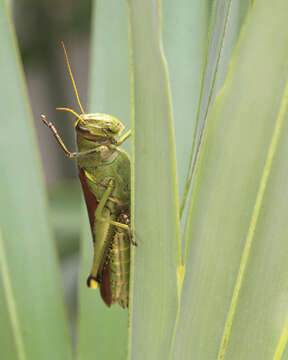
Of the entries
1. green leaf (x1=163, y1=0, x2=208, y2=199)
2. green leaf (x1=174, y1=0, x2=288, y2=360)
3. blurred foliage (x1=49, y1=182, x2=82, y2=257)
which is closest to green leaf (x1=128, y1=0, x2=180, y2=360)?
green leaf (x1=174, y1=0, x2=288, y2=360)

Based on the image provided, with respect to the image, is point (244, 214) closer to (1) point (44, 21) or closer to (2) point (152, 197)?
(2) point (152, 197)

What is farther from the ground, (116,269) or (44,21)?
(44,21)

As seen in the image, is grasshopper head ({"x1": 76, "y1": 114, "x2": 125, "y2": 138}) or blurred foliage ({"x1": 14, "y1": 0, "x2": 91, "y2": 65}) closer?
grasshopper head ({"x1": 76, "y1": 114, "x2": 125, "y2": 138})

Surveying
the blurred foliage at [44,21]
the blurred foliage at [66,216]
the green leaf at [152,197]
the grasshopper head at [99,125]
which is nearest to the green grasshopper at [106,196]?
the grasshopper head at [99,125]

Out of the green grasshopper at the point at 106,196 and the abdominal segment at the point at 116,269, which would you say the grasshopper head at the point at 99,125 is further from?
the abdominal segment at the point at 116,269

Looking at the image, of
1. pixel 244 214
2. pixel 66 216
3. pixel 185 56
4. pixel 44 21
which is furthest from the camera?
pixel 44 21

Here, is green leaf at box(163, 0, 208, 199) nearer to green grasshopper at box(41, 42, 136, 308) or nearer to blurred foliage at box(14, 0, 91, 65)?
green grasshopper at box(41, 42, 136, 308)

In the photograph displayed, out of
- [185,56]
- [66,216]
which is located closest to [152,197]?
[185,56]
